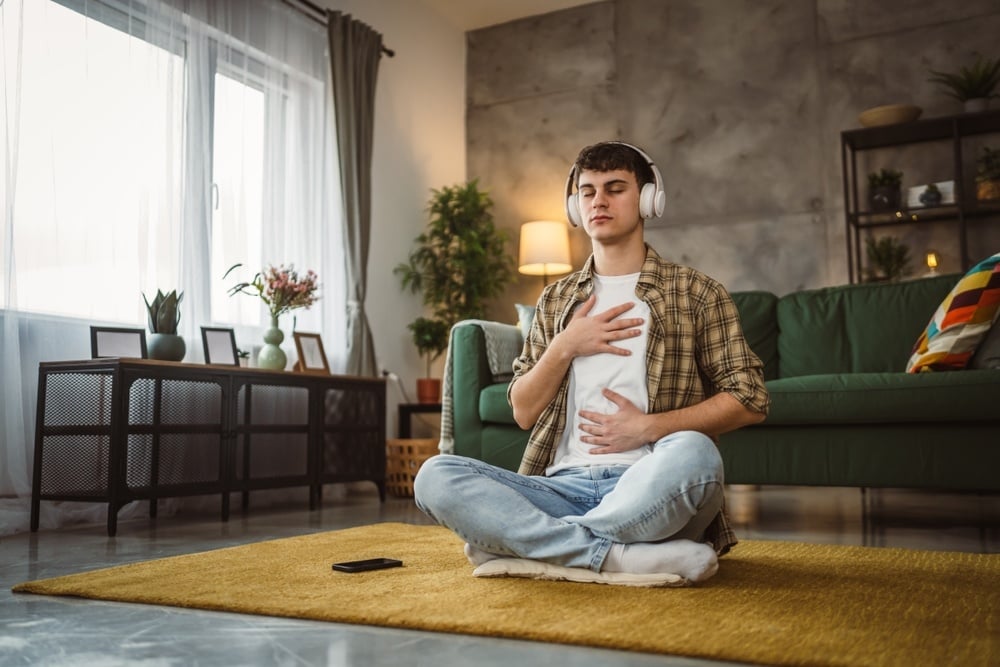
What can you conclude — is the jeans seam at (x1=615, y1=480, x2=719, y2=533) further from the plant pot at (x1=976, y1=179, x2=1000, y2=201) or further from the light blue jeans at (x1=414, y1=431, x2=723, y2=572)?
the plant pot at (x1=976, y1=179, x2=1000, y2=201)

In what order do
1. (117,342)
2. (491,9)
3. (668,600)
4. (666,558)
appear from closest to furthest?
(668,600), (666,558), (117,342), (491,9)

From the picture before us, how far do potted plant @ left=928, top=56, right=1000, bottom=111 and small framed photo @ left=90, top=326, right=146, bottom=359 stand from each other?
13.1 feet

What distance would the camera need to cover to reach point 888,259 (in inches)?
182

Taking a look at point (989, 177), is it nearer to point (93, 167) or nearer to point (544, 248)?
point (544, 248)

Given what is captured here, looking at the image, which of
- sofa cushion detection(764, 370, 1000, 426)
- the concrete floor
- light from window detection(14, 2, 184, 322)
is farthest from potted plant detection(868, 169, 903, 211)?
light from window detection(14, 2, 184, 322)

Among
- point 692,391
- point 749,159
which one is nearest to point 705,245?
point 749,159

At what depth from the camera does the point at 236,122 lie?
4023 mm

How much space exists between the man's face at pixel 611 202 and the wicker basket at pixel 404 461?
106 inches

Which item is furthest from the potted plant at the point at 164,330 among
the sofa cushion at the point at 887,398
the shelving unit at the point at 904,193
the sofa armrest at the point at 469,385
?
the shelving unit at the point at 904,193

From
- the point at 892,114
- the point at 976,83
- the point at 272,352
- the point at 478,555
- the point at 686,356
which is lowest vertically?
the point at 478,555

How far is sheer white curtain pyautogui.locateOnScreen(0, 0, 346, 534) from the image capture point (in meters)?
3.03

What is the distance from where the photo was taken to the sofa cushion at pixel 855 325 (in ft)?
11.4

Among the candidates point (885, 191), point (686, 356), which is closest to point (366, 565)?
point (686, 356)

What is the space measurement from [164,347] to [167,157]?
0.88 metres
